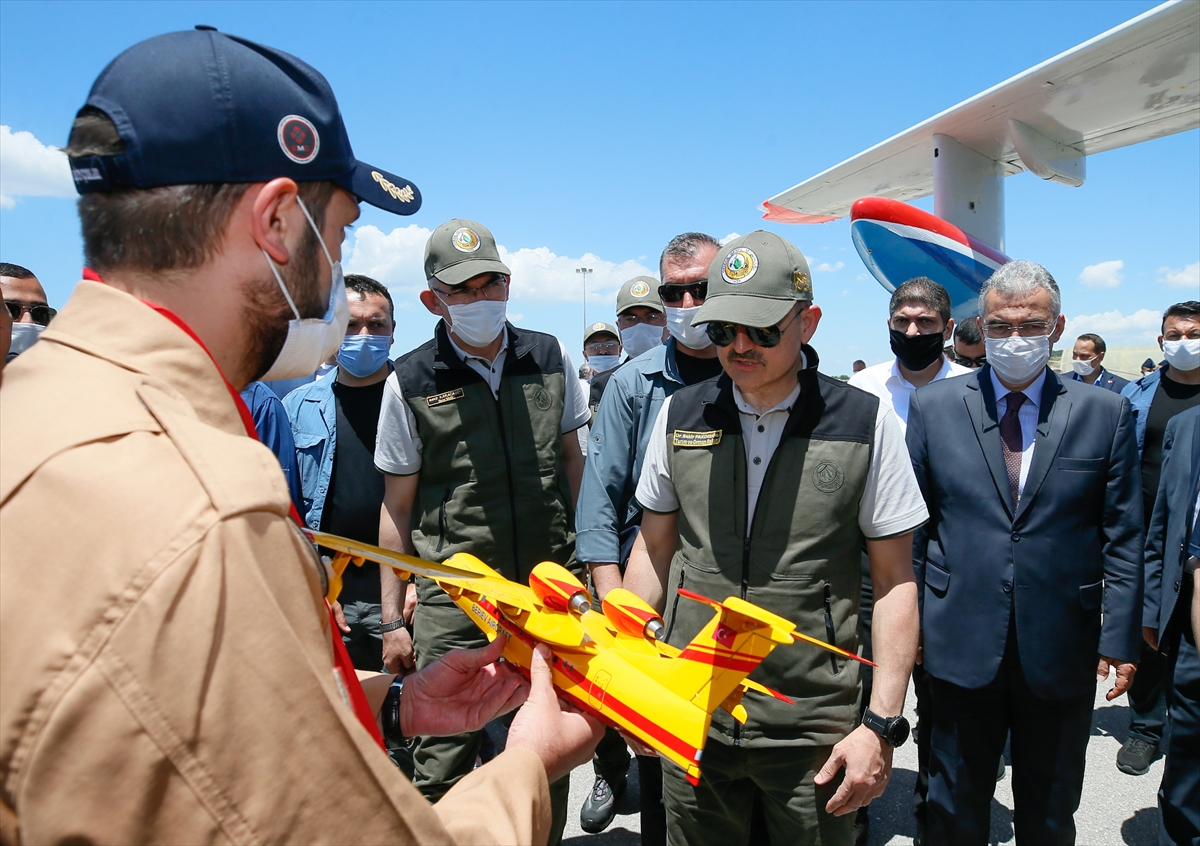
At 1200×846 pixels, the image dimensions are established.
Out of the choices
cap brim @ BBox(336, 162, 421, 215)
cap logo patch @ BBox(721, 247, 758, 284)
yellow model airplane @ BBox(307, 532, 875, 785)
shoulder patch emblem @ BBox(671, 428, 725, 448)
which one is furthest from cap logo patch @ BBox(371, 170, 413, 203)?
shoulder patch emblem @ BBox(671, 428, 725, 448)

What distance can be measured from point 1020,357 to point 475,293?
2.80 m

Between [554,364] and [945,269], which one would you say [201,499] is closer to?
[554,364]

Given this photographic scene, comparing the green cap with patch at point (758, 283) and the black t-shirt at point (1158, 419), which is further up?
the green cap with patch at point (758, 283)

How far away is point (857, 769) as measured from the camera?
2.26 meters

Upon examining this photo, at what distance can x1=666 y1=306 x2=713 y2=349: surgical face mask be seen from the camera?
146 inches

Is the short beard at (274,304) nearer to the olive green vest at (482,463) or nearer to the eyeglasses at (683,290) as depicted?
the olive green vest at (482,463)

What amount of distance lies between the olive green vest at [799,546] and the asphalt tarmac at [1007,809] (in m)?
2.06

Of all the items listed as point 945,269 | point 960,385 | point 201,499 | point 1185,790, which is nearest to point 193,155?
point 201,499

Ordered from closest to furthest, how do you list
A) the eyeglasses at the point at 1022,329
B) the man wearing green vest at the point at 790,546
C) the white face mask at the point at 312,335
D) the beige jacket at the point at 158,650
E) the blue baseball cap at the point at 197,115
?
the beige jacket at the point at 158,650, the blue baseball cap at the point at 197,115, the white face mask at the point at 312,335, the man wearing green vest at the point at 790,546, the eyeglasses at the point at 1022,329

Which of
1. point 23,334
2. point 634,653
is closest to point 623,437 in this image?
point 634,653

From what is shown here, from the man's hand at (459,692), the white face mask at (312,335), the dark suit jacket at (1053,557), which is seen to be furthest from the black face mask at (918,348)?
the white face mask at (312,335)

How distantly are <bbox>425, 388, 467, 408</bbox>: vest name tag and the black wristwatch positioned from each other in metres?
2.39

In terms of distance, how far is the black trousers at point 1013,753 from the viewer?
2945 millimetres

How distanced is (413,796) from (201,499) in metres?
0.42
